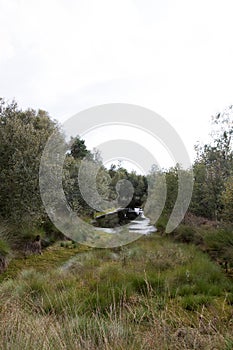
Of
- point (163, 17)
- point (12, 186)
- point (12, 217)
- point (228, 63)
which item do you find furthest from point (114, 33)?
point (12, 217)

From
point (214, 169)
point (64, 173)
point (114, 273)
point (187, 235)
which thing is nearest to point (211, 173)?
point (214, 169)

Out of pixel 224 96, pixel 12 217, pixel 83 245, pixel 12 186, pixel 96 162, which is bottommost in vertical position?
pixel 83 245

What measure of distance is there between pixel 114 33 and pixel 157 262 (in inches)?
252

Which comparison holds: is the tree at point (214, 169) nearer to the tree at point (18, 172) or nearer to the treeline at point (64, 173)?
the treeline at point (64, 173)

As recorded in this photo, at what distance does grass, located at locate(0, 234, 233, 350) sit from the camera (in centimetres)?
198

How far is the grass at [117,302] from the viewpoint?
6.48ft

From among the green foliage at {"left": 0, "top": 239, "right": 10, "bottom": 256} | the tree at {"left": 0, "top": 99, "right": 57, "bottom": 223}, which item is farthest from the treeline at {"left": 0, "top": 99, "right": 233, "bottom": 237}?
the green foliage at {"left": 0, "top": 239, "right": 10, "bottom": 256}

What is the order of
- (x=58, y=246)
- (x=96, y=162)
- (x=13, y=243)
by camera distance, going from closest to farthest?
(x=13, y=243) < (x=58, y=246) < (x=96, y=162)

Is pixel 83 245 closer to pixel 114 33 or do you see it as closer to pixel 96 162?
pixel 114 33

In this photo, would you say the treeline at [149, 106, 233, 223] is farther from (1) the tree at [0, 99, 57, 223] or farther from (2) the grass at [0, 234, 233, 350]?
(1) the tree at [0, 99, 57, 223]

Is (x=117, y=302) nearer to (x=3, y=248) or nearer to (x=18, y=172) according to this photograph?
(x=3, y=248)

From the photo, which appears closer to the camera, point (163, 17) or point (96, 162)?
point (163, 17)

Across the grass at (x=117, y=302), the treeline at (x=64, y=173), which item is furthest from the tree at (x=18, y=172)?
the grass at (x=117, y=302)

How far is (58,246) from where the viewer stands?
8805 millimetres
